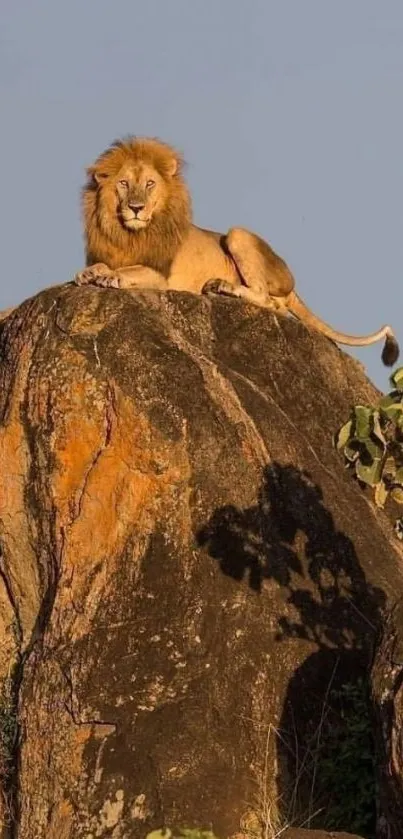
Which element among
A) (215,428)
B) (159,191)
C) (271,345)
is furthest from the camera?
(159,191)

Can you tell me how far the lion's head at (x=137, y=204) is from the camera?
39.5 feet

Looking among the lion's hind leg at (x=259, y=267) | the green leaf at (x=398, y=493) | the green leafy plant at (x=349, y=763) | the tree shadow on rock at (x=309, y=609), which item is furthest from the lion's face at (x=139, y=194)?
the green leaf at (x=398, y=493)

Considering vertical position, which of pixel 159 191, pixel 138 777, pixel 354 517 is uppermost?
pixel 159 191

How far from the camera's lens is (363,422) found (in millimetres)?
7488

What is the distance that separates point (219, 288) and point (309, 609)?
9.27ft

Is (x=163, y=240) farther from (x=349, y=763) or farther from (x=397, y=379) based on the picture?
(x=397, y=379)

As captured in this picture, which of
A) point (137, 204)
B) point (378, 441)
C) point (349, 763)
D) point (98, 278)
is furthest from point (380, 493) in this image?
point (137, 204)

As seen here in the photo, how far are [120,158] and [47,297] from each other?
226cm

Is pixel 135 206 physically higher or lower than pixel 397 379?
lower

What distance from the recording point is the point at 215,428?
9.72 meters

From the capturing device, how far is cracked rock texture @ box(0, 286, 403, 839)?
354 inches

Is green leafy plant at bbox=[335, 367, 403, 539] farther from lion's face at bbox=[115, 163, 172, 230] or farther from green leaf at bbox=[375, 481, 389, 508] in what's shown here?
lion's face at bbox=[115, 163, 172, 230]

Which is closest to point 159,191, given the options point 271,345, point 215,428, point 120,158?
point 120,158

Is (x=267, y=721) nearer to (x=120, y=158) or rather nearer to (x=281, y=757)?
(x=281, y=757)
